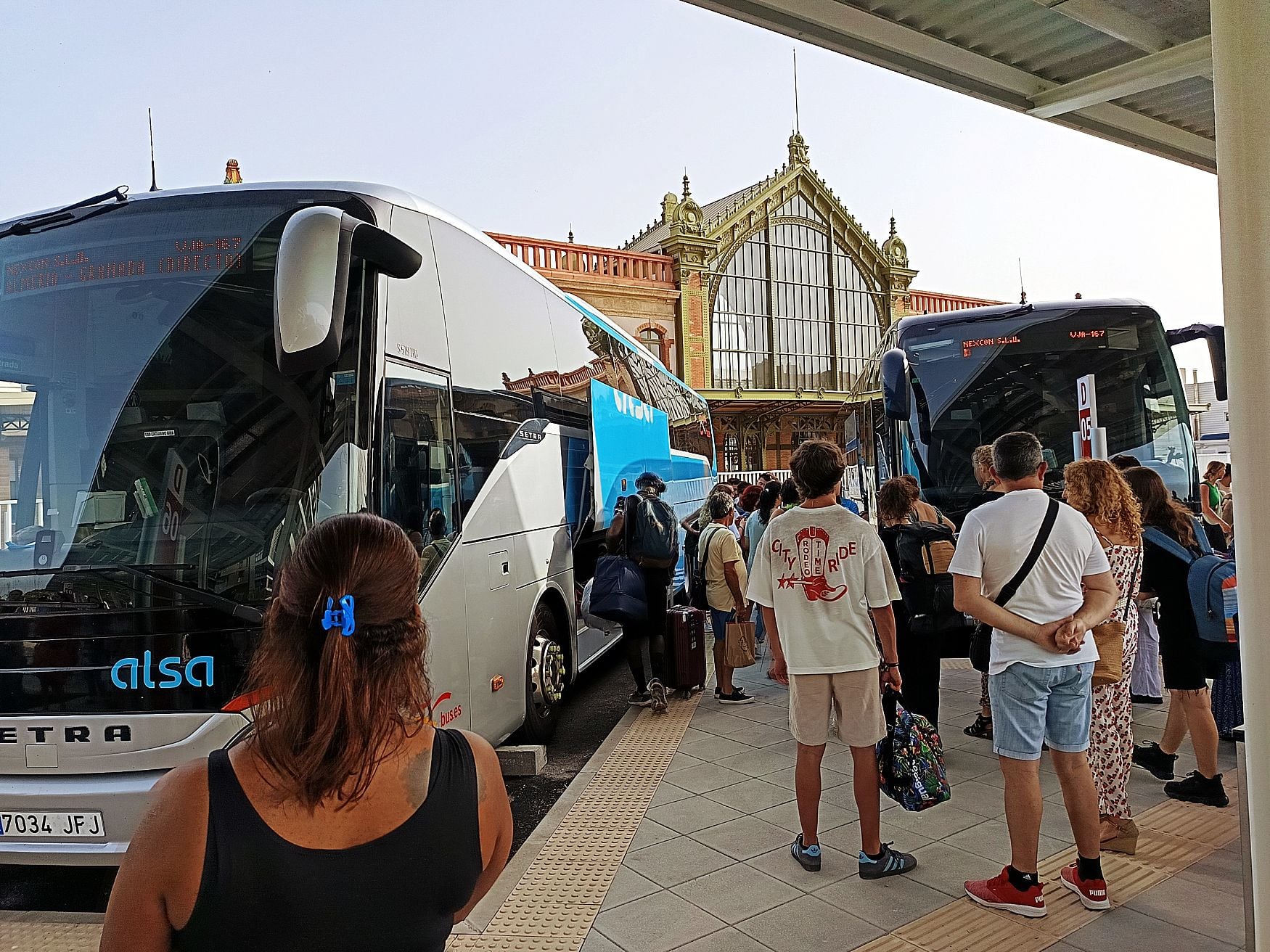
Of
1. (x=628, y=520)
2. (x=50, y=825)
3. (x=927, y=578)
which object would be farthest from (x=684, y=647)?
(x=50, y=825)

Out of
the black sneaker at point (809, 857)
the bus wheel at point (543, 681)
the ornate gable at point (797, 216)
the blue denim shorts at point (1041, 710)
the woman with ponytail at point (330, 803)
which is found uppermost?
the ornate gable at point (797, 216)

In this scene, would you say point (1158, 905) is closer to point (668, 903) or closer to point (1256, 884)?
point (1256, 884)

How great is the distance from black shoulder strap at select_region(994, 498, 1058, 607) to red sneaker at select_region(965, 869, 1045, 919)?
45.5 inches

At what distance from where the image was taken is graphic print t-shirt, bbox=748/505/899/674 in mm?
4453

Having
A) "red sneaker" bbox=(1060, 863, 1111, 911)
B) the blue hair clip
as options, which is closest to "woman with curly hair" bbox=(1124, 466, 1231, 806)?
"red sneaker" bbox=(1060, 863, 1111, 911)

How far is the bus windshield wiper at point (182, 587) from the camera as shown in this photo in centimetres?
416

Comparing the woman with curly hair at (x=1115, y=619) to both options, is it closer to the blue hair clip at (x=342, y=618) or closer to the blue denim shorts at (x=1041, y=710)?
the blue denim shorts at (x=1041, y=710)

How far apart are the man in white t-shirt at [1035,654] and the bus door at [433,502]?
105 inches

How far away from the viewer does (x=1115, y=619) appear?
4.54 m

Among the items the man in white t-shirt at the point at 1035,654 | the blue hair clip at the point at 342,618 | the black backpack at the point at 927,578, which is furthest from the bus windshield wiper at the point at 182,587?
the black backpack at the point at 927,578

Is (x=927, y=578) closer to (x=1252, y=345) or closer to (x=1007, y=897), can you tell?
(x=1007, y=897)

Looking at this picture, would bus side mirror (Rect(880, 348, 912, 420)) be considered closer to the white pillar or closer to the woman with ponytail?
the white pillar

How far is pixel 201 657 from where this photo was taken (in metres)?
4.18

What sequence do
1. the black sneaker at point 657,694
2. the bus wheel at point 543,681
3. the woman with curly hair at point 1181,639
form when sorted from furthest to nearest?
the black sneaker at point 657,694
the bus wheel at point 543,681
the woman with curly hair at point 1181,639
